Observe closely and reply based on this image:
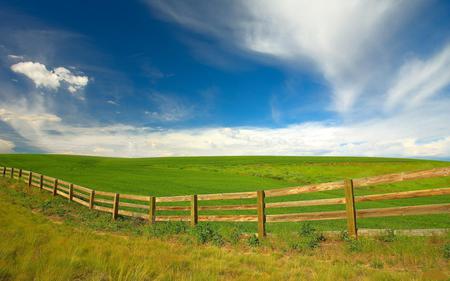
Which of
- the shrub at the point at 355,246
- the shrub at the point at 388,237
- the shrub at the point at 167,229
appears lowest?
the shrub at the point at 167,229

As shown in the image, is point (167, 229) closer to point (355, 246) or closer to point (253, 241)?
point (253, 241)

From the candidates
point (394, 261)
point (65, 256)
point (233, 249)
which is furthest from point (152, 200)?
point (394, 261)

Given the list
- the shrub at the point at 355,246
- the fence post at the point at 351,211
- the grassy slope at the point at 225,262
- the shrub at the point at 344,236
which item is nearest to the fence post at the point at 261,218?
the grassy slope at the point at 225,262

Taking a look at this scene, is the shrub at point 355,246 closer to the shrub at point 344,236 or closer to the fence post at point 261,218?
the shrub at point 344,236

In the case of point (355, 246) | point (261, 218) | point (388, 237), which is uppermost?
point (261, 218)

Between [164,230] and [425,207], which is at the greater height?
[425,207]

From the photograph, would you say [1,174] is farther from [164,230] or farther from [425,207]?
[425,207]

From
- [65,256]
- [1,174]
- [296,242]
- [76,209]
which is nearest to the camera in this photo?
[65,256]

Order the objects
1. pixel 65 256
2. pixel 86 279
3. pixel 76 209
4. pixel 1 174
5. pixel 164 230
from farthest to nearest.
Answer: pixel 1 174, pixel 76 209, pixel 164 230, pixel 65 256, pixel 86 279

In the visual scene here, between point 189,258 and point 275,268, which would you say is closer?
point 275,268

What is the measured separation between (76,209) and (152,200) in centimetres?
683

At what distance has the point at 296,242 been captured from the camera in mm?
7512

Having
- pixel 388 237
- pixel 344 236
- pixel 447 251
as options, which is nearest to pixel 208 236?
pixel 344 236

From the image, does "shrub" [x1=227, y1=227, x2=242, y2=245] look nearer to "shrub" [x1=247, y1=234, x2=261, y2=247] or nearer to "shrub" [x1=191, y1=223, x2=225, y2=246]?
"shrub" [x1=191, y1=223, x2=225, y2=246]
